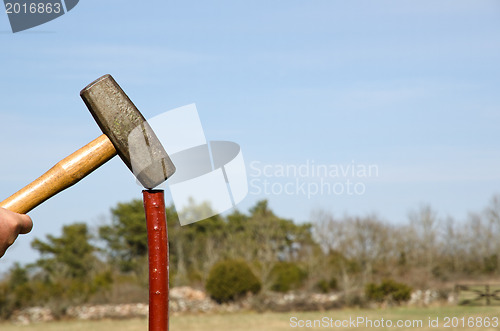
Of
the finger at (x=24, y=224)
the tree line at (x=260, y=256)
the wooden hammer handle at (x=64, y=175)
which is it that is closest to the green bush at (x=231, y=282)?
the tree line at (x=260, y=256)

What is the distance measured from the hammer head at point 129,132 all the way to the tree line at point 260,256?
1823 centimetres

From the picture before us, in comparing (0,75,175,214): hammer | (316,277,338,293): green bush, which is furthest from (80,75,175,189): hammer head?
(316,277,338,293): green bush

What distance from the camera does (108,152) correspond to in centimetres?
167

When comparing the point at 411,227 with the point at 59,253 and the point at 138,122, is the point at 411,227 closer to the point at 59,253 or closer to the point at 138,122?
the point at 59,253

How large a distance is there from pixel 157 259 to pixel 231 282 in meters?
17.6

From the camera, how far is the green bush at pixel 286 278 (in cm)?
2072

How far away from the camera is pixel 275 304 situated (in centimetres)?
1827

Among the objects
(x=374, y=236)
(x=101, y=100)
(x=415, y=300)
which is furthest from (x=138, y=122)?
(x=374, y=236)

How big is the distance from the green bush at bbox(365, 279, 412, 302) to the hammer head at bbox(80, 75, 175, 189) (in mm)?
18272

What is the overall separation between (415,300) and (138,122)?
19.1 m

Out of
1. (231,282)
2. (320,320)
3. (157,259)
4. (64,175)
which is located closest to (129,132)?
(64,175)

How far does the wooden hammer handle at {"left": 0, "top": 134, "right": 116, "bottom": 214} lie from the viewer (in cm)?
165

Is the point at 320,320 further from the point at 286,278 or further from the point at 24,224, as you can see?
the point at 24,224

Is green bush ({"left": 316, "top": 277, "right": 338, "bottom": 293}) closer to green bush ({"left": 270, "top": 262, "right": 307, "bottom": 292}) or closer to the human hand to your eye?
green bush ({"left": 270, "top": 262, "right": 307, "bottom": 292})
